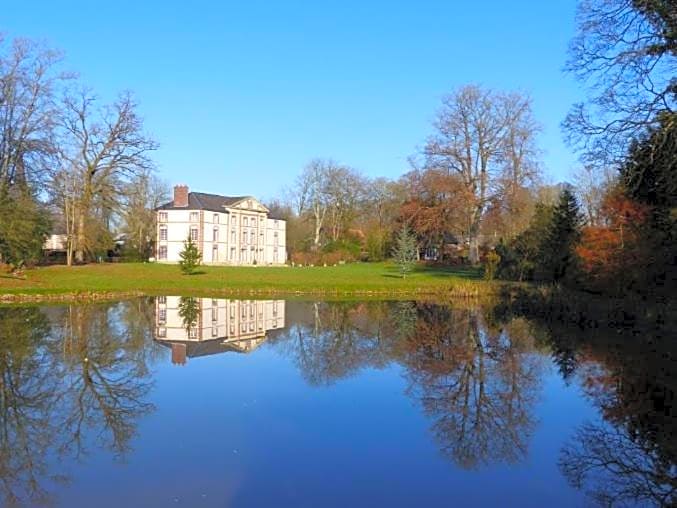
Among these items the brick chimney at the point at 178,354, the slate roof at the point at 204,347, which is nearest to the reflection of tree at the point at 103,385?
the brick chimney at the point at 178,354

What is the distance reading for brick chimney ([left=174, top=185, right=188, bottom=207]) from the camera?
5878 centimetres

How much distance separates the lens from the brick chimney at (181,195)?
193 ft

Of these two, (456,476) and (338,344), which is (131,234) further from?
(456,476)

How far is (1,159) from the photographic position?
35.6 m

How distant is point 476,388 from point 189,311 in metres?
13.6

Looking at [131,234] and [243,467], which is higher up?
[131,234]

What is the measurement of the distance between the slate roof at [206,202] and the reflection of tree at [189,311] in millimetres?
33605

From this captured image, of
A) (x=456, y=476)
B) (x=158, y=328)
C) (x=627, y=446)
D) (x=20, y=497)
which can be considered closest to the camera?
(x=20, y=497)

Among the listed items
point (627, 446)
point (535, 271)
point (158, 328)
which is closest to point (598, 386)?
point (627, 446)

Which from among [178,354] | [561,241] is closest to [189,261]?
[561,241]

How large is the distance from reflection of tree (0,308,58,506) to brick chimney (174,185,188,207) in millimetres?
46546

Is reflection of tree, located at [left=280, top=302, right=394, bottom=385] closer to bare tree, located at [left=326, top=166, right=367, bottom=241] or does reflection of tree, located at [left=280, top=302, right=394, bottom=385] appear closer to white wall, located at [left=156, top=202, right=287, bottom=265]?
white wall, located at [left=156, top=202, right=287, bottom=265]

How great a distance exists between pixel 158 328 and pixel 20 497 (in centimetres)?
1120

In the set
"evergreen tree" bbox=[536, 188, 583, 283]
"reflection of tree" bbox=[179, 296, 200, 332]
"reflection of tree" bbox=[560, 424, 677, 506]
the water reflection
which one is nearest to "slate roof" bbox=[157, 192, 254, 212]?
"reflection of tree" bbox=[179, 296, 200, 332]
